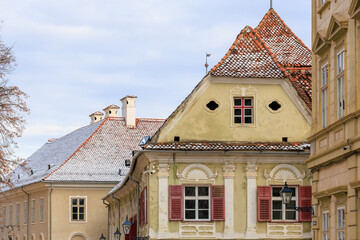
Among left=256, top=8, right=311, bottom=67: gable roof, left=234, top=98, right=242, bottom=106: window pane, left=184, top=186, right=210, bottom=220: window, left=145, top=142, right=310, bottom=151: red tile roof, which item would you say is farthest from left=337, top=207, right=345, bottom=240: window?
left=256, top=8, right=311, bottom=67: gable roof

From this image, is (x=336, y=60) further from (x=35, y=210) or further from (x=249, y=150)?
(x=35, y=210)

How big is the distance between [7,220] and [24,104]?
38886 mm

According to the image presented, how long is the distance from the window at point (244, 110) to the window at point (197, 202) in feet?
8.76

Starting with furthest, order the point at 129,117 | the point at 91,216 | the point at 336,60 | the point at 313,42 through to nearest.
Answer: the point at 129,117 < the point at 91,216 < the point at 313,42 < the point at 336,60

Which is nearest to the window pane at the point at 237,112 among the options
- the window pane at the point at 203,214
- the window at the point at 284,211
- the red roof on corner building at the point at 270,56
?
the red roof on corner building at the point at 270,56

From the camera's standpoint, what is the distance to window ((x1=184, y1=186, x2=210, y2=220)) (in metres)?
30.5

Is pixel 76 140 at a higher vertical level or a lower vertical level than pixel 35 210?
higher

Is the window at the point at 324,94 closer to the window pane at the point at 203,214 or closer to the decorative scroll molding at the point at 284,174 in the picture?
the decorative scroll molding at the point at 284,174

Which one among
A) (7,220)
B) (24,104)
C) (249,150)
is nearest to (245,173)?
(249,150)

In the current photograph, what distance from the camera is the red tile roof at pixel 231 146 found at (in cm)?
3027

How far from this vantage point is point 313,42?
Result: 69.5 feet

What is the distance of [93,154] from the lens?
2213 inches

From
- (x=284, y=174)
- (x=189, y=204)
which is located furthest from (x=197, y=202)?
(x=284, y=174)

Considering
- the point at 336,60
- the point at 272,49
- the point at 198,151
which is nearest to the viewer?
the point at 336,60
